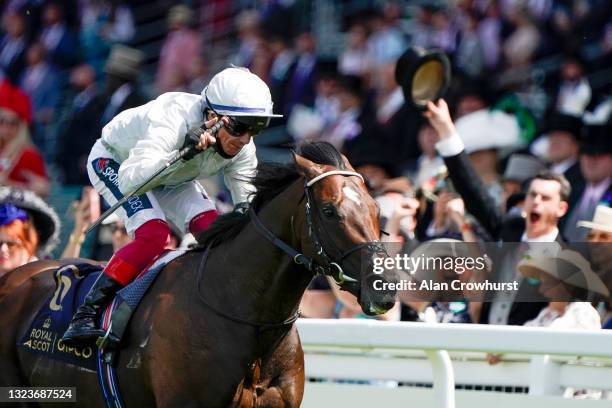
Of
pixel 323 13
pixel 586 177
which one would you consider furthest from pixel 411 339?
pixel 323 13

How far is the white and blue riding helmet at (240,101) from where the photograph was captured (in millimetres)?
4973

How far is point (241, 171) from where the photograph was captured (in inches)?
215

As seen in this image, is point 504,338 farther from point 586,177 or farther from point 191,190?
point 586,177

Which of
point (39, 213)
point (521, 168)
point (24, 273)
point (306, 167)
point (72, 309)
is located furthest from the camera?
point (521, 168)

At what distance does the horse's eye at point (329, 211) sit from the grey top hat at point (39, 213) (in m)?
2.80

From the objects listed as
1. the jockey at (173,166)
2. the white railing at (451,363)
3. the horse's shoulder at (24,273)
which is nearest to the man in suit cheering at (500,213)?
the white railing at (451,363)

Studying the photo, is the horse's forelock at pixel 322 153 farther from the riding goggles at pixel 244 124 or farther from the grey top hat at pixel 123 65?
the grey top hat at pixel 123 65

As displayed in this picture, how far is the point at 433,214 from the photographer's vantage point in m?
7.40

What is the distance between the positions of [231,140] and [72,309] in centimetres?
107

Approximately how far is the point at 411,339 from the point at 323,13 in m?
7.58

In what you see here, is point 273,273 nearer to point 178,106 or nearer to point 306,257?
point 306,257

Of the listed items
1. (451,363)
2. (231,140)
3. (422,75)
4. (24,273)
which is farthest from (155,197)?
(422,75)

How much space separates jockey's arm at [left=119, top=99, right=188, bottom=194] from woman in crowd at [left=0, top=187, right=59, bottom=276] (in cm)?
180

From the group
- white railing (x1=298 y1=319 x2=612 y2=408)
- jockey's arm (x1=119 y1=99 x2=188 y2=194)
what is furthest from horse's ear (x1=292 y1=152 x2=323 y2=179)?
white railing (x1=298 y1=319 x2=612 y2=408)
